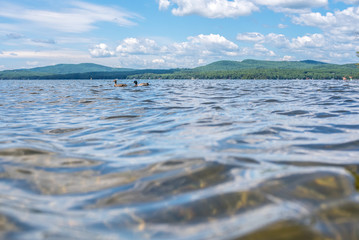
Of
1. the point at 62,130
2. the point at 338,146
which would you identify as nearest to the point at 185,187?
the point at 338,146

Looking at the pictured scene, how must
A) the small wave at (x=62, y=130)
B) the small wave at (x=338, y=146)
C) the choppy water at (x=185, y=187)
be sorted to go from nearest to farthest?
the choppy water at (x=185, y=187)
the small wave at (x=338, y=146)
the small wave at (x=62, y=130)

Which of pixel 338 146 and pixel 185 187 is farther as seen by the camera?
pixel 338 146

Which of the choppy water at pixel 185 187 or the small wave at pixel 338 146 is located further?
the small wave at pixel 338 146

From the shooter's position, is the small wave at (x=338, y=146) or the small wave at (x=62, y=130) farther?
the small wave at (x=62, y=130)

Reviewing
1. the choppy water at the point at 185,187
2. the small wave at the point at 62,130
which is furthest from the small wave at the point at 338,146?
the small wave at the point at 62,130

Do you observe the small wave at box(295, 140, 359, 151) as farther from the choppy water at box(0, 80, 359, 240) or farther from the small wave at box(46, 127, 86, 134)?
the small wave at box(46, 127, 86, 134)

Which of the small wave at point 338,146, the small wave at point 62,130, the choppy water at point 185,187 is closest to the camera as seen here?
the choppy water at point 185,187

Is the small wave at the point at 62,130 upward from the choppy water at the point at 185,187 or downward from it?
downward

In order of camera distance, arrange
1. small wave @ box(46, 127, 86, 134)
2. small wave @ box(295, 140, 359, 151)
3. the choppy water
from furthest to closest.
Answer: small wave @ box(46, 127, 86, 134) → small wave @ box(295, 140, 359, 151) → the choppy water

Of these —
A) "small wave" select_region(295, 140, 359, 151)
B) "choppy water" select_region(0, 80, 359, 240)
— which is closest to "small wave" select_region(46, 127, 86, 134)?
"choppy water" select_region(0, 80, 359, 240)

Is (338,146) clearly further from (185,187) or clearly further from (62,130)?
(62,130)

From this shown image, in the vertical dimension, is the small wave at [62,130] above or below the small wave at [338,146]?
below

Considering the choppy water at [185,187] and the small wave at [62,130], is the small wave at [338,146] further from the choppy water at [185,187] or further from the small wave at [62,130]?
the small wave at [62,130]

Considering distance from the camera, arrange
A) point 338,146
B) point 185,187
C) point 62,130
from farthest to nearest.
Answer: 1. point 62,130
2. point 338,146
3. point 185,187
